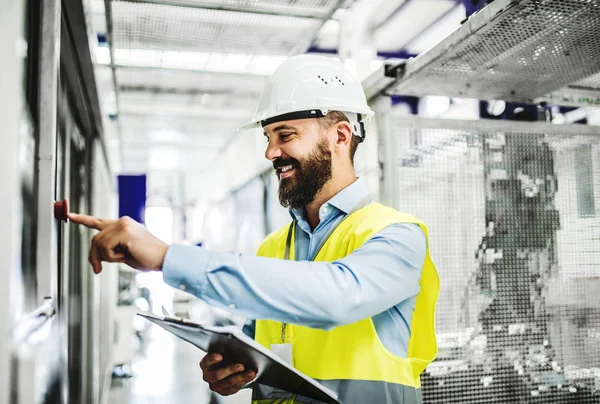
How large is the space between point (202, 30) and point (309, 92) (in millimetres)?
1948

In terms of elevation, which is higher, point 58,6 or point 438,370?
point 58,6

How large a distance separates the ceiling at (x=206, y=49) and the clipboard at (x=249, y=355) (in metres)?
1.80

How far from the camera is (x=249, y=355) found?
3.75 feet

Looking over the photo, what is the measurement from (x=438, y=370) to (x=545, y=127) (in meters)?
1.25

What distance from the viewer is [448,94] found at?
8.11 ft

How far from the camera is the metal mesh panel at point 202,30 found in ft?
10.2

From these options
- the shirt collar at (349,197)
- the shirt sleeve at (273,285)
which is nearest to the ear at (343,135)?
the shirt collar at (349,197)


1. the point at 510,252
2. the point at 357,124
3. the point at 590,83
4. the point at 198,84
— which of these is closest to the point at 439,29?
the point at 198,84

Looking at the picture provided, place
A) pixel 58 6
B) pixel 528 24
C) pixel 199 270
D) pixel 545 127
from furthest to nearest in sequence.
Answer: pixel 545 127 → pixel 528 24 → pixel 58 6 → pixel 199 270

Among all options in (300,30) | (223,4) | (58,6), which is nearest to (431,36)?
(300,30)

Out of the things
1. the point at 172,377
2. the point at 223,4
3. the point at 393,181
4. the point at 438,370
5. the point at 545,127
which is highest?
the point at 223,4

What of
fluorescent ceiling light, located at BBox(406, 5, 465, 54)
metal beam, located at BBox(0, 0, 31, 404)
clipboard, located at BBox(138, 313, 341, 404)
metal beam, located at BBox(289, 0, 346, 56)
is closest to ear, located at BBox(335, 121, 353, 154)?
clipboard, located at BBox(138, 313, 341, 404)

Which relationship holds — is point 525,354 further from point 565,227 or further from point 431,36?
point 431,36

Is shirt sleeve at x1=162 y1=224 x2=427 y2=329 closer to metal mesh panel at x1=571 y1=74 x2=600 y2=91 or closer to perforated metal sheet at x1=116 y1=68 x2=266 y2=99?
metal mesh panel at x1=571 y1=74 x2=600 y2=91
